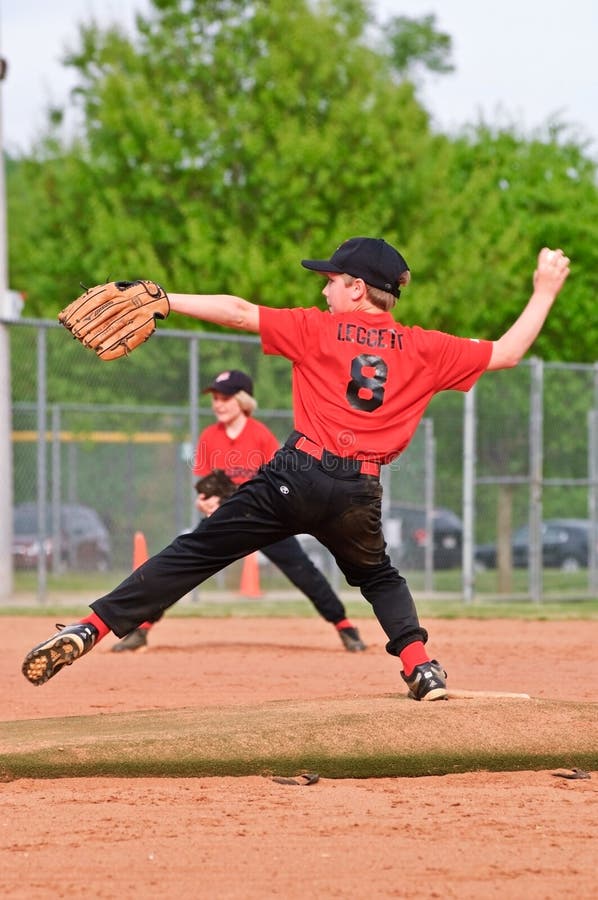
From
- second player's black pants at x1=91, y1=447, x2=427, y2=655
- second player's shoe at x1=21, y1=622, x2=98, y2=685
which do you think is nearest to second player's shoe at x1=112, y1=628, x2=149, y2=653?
second player's black pants at x1=91, y1=447, x2=427, y2=655

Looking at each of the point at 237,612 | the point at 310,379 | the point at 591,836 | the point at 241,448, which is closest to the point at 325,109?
the point at 237,612

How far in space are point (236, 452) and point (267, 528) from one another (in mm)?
4244

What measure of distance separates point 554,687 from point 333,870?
176 inches

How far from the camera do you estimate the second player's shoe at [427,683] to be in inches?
268

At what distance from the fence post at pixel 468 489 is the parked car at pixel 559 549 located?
21.7ft

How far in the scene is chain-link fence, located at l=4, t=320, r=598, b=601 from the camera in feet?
59.6

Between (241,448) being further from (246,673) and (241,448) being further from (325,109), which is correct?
(325,109)

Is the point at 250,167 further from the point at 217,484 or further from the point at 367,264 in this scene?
the point at 367,264

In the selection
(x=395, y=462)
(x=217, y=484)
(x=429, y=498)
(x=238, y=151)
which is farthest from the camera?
(x=238, y=151)

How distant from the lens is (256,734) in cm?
598

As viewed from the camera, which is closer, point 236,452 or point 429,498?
point 236,452

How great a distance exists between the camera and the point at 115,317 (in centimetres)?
616

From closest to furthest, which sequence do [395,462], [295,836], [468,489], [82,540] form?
1. [295,836]
2. [468,489]
3. [395,462]
4. [82,540]

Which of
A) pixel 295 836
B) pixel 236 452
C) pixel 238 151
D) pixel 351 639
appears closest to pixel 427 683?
pixel 295 836
